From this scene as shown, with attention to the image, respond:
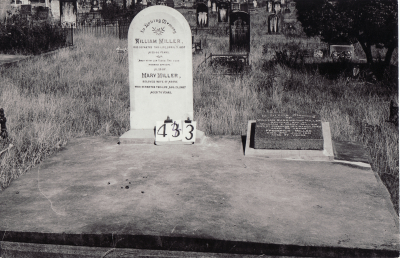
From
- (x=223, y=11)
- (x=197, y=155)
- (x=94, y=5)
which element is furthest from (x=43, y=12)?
(x=197, y=155)

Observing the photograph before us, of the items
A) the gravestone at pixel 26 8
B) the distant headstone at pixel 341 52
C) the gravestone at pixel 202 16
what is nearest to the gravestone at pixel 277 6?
the gravestone at pixel 202 16

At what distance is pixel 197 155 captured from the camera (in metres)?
4.84

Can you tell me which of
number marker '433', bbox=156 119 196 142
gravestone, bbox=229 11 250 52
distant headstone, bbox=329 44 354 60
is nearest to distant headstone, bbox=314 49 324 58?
distant headstone, bbox=329 44 354 60

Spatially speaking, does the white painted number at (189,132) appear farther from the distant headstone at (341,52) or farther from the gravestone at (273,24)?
the gravestone at (273,24)

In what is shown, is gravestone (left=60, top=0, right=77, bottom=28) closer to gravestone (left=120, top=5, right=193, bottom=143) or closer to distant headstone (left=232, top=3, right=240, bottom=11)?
distant headstone (left=232, top=3, right=240, bottom=11)

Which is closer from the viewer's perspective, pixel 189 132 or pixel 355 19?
pixel 189 132

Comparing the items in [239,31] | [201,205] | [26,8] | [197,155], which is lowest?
[201,205]

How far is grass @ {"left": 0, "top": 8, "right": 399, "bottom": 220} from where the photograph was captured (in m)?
5.89

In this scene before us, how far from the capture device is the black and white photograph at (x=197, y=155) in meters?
3.09

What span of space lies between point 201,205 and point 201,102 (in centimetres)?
500

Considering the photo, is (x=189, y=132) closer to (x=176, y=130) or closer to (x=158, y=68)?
(x=176, y=130)

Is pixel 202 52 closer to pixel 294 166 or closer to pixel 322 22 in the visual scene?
pixel 322 22

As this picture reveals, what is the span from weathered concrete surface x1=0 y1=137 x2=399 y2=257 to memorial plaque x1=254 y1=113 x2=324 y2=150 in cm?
25

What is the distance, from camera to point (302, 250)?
2.91 meters
